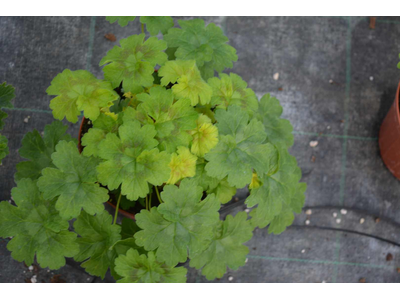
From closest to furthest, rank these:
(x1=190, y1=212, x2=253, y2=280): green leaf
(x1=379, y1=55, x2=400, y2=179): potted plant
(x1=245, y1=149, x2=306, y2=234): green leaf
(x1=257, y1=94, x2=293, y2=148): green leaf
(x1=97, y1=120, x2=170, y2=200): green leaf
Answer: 1. (x1=97, y1=120, x2=170, y2=200): green leaf
2. (x1=245, y1=149, x2=306, y2=234): green leaf
3. (x1=190, y1=212, x2=253, y2=280): green leaf
4. (x1=257, y1=94, x2=293, y2=148): green leaf
5. (x1=379, y1=55, x2=400, y2=179): potted plant

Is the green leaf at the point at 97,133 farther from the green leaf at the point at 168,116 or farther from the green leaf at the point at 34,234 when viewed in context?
the green leaf at the point at 34,234

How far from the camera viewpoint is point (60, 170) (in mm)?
1356

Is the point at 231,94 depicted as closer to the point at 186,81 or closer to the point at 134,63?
the point at 186,81

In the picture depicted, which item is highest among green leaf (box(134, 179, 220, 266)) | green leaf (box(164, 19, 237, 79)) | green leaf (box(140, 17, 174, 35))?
green leaf (box(140, 17, 174, 35))

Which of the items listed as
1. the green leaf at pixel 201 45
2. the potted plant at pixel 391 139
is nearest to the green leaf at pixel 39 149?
the green leaf at pixel 201 45

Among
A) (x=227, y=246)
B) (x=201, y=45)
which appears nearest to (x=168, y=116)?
(x=201, y=45)

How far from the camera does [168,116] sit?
1.34 metres

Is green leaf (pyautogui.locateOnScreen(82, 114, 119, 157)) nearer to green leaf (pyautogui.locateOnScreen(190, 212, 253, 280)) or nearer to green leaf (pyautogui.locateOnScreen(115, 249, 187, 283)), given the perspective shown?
green leaf (pyautogui.locateOnScreen(115, 249, 187, 283))

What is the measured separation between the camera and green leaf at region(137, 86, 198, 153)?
4.35 feet

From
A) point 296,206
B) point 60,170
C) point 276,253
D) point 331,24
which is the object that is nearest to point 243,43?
point 331,24

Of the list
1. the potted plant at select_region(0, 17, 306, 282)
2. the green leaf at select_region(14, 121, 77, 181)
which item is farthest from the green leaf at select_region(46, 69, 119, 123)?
the green leaf at select_region(14, 121, 77, 181)

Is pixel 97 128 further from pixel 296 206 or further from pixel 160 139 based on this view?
pixel 296 206

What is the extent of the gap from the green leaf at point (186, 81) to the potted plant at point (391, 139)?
1.19 m

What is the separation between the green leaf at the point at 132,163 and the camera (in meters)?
1.26
